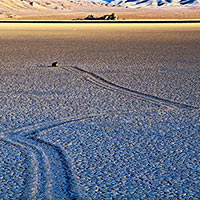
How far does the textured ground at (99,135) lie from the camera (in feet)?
10.9

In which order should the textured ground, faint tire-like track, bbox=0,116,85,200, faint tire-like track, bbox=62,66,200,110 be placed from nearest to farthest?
1. faint tire-like track, bbox=0,116,85,200
2. the textured ground
3. faint tire-like track, bbox=62,66,200,110

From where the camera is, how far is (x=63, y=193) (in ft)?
10.4

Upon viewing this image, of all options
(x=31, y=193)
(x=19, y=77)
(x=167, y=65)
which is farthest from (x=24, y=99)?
(x=167, y=65)

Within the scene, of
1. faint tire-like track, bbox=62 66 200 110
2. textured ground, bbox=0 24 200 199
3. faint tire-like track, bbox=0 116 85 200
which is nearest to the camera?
faint tire-like track, bbox=0 116 85 200

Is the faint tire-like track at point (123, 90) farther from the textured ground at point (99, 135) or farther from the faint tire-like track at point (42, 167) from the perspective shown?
the faint tire-like track at point (42, 167)

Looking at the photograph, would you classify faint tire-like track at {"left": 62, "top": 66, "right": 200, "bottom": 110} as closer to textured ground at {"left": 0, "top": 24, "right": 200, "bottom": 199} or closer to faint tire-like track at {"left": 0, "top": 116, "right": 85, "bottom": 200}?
textured ground at {"left": 0, "top": 24, "right": 200, "bottom": 199}

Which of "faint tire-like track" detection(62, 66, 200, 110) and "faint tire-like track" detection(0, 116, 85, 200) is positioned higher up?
"faint tire-like track" detection(0, 116, 85, 200)

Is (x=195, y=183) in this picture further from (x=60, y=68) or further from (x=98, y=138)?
(x=60, y=68)

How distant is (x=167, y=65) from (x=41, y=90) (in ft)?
14.6

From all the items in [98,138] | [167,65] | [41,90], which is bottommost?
[167,65]

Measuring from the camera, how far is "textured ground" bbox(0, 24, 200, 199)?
3.32 metres

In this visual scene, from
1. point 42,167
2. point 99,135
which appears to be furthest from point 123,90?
point 42,167

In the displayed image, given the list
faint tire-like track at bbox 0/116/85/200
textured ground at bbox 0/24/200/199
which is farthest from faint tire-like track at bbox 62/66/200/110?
faint tire-like track at bbox 0/116/85/200

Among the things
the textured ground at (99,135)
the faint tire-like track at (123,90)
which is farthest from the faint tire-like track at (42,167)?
the faint tire-like track at (123,90)
